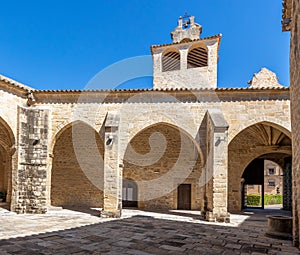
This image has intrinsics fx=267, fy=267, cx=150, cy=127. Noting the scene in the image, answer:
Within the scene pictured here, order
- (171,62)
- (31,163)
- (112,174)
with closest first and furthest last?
(112,174) → (31,163) → (171,62)

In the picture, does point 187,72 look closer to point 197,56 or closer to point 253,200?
point 197,56

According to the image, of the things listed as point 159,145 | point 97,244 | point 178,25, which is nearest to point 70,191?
point 159,145

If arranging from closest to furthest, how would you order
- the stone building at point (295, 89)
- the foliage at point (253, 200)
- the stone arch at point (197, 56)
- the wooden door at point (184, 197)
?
1. the stone building at point (295, 89)
2. the wooden door at point (184, 197)
3. the stone arch at point (197, 56)
4. the foliage at point (253, 200)

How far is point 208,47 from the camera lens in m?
15.7

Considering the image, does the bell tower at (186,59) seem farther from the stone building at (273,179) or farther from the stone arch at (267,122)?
the stone building at (273,179)

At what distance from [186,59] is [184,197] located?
8459 mm

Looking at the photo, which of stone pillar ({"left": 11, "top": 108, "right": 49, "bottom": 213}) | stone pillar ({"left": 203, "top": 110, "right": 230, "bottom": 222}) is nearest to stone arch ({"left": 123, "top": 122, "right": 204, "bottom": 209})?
stone pillar ({"left": 203, "top": 110, "right": 230, "bottom": 222})

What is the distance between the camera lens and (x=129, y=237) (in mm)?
6602

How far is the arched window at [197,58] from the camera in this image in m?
16.3

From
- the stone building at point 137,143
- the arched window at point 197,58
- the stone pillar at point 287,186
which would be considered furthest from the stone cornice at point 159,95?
the arched window at point 197,58

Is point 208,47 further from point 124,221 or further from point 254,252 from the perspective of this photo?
point 254,252

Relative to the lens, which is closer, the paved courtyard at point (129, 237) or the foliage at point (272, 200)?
the paved courtyard at point (129, 237)

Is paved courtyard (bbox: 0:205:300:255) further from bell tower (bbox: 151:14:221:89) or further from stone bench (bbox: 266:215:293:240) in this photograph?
bell tower (bbox: 151:14:221:89)

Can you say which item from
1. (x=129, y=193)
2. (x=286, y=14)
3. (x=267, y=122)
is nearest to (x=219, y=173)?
(x=267, y=122)
